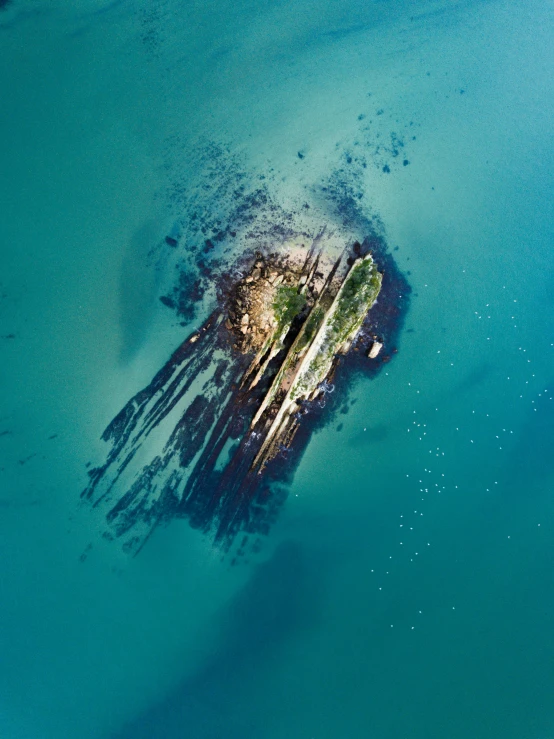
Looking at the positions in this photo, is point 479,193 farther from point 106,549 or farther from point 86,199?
point 106,549

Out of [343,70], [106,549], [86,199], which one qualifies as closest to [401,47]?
[343,70]

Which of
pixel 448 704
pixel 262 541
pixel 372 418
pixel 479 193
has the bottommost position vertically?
pixel 448 704

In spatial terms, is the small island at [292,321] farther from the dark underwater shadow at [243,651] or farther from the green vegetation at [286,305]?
the dark underwater shadow at [243,651]

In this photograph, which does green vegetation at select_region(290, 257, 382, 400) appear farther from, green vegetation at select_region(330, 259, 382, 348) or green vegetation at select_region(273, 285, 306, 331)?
green vegetation at select_region(273, 285, 306, 331)

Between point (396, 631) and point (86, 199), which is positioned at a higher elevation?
point (86, 199)

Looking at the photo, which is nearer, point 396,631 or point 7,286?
point 7,286

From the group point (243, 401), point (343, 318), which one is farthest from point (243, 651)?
point (343, 318)

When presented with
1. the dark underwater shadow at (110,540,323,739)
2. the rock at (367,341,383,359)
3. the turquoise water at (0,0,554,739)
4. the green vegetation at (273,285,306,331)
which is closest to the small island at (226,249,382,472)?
the green vegetation at (273,285,306,331)

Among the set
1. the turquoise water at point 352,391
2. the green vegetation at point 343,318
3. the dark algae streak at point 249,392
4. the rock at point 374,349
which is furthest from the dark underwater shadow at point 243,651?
the rock at point 374,349
